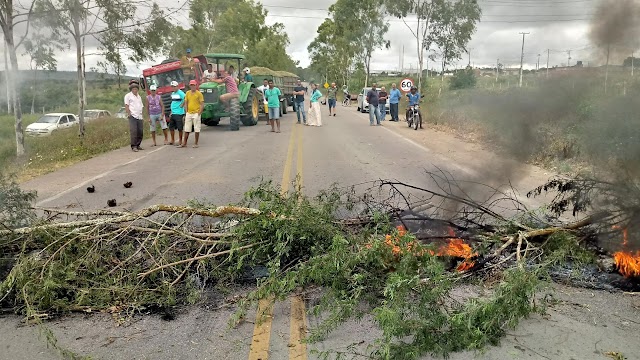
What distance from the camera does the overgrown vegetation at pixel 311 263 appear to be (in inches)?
132

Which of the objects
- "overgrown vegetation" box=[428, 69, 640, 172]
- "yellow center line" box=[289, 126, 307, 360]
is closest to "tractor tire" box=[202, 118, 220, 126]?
"overgrown vegetation" box=[428, 69, 640, 172]

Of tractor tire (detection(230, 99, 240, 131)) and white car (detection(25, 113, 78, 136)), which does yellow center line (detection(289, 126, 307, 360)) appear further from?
white car (detection(25, 113, 78, 136))

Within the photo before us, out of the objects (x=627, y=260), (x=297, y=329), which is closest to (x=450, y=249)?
(x=627, y=260)

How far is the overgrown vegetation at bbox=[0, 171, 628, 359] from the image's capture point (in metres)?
3.36

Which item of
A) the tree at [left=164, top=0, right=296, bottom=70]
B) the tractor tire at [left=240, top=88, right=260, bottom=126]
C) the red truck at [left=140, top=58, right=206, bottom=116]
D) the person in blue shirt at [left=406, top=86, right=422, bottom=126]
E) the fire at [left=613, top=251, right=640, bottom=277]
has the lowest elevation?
the fire at [left=613, top=251, right=640, bottom=277]

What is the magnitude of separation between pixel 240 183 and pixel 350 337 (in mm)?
6089

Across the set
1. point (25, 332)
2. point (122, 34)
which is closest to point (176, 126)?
point (122, 34)

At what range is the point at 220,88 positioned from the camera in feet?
63.6

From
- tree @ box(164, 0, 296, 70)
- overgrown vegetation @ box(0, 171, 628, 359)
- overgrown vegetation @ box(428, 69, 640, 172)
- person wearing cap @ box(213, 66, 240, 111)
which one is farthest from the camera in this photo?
tree @ box(164, 0, 296, 70)

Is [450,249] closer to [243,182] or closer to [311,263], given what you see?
[311,263]

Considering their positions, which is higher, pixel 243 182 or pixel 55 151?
pixel 243 182

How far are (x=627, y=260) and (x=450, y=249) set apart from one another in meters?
1.44

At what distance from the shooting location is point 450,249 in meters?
4.59

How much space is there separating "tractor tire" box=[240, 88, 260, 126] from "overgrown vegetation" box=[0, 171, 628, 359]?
1651 centimetres
